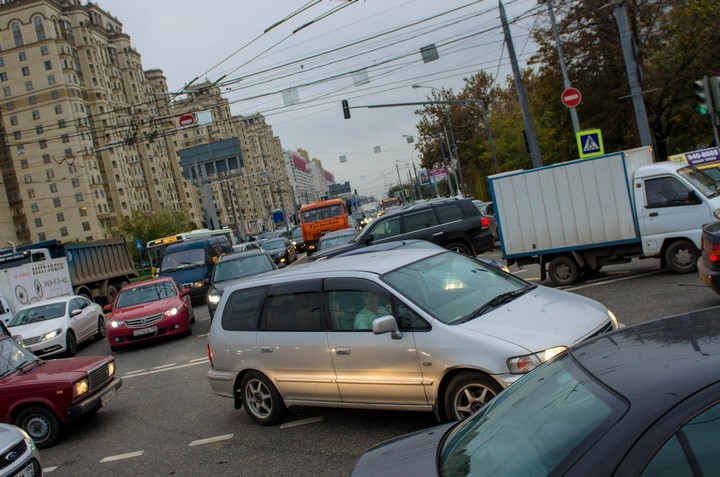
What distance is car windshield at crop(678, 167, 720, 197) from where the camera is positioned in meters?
10.8

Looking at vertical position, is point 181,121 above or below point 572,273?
above

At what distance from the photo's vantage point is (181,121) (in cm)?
2606

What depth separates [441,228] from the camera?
17.0 metres

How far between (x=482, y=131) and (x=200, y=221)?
310 feet

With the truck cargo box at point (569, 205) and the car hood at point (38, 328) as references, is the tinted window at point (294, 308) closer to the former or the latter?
the truck cargo box at point (569, 205)

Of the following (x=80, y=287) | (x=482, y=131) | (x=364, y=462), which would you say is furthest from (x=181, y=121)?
(x=482, y=131)

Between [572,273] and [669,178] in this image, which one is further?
[572,273]

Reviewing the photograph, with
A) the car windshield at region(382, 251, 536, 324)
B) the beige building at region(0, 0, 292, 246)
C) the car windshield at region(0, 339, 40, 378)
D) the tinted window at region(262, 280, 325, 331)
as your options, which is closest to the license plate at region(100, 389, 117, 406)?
the car windshield at region(0, 339, 40, 378)

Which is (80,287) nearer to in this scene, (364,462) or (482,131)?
(364,462)

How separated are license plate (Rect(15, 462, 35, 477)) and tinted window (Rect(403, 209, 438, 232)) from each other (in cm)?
1255

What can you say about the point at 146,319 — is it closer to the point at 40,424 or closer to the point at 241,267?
the point at 241,267

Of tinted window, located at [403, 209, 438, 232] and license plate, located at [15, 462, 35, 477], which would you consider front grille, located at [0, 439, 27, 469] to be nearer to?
license plate, located at [15, 462, 35, 477]

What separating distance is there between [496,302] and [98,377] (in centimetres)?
569

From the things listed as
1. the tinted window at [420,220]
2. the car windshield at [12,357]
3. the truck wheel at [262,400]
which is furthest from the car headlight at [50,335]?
the truck wheel at [262,400]
